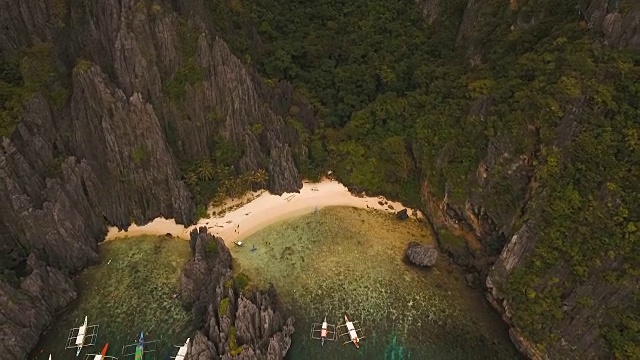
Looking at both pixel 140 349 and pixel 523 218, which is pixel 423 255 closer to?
pixel 523 218

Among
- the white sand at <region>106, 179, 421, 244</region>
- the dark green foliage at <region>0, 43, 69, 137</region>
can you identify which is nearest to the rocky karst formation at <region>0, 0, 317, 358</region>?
the dark green foliage at <region>0, 43, 69, 137</region>

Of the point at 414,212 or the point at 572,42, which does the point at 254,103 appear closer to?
the point at 414,212

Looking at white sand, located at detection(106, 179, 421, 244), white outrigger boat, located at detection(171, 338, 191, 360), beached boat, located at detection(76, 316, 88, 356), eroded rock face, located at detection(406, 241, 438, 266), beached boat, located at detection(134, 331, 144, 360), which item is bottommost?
white outrigger boat, located at detection(171, 338, 191, 360)

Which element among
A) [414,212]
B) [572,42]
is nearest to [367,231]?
[414,212]

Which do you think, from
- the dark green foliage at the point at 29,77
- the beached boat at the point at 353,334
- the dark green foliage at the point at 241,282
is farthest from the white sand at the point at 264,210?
the dark green foliage at the point at 29,77

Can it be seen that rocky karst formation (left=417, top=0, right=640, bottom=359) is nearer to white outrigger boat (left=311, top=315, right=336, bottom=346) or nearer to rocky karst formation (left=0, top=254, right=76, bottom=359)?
white outrigger boat (left=311, top=315, right=336, bottom=346)
